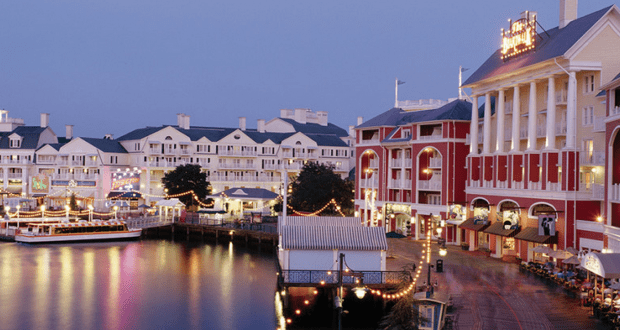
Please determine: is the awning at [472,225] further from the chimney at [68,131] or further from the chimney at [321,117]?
the chimney at [68,131]

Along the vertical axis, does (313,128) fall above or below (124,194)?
above

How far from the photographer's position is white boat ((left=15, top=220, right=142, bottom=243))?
73250 millimetres

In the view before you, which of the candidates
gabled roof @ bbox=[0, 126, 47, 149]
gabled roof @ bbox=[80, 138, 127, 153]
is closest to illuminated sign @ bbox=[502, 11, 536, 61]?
gabled roof @ bbox=[80, 138, 127, 153]

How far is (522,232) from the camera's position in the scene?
48312 mm

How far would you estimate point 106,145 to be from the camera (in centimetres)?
10312

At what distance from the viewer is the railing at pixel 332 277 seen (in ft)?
123

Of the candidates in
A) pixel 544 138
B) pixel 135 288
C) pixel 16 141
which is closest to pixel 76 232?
pixel 135 288

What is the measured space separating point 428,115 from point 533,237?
73.2 feet

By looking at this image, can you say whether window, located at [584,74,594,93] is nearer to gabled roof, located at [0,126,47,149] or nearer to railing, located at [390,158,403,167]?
railing, located at [390,158,403,167]

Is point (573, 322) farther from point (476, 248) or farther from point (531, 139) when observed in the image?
point (476, 248)

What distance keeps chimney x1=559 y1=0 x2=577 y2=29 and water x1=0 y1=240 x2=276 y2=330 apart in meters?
28.8

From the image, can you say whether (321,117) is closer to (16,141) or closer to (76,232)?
(16,141)

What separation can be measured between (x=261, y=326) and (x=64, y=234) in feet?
142

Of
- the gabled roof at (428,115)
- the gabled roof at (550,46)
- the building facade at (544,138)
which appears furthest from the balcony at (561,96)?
the gabled roof at (428,115)
